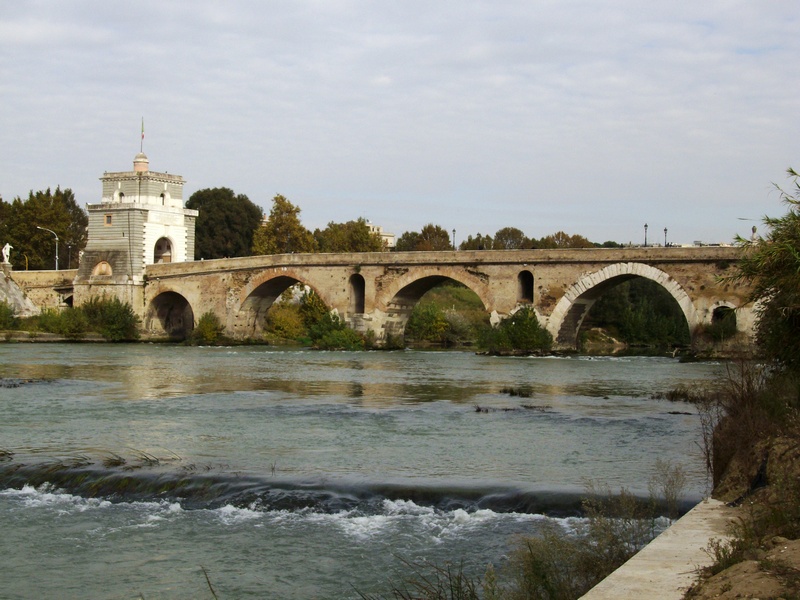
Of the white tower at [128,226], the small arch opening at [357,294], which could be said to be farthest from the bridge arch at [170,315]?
the small arch opening at [357,294]

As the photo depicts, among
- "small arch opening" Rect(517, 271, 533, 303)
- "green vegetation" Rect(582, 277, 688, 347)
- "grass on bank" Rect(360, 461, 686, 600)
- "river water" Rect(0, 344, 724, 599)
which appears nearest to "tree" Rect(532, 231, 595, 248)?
"green vegetation" Rect(582, 277, 688, 347)

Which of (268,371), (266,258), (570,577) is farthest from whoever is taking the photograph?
(266,258)

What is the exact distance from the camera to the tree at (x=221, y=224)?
224 ft

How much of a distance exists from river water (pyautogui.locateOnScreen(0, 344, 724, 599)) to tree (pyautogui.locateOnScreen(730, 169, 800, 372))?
5.92 feet

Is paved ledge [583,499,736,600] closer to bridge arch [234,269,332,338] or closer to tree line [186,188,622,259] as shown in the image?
bridge arch [234,269,332,338]

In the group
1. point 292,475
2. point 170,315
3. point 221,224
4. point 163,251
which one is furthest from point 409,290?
point 292,475

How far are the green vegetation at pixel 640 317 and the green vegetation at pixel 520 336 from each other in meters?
11.7

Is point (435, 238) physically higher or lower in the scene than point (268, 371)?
higher

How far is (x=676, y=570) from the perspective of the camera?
20.1 ft

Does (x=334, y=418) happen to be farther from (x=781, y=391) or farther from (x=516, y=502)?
(x=781, y=391)

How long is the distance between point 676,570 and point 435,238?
73.9m

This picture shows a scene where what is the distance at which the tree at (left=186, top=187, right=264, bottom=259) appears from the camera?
6812 cm

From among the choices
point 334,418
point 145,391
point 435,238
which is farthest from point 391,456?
point 435,238

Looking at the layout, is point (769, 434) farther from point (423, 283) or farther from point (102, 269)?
point (102, 269)
